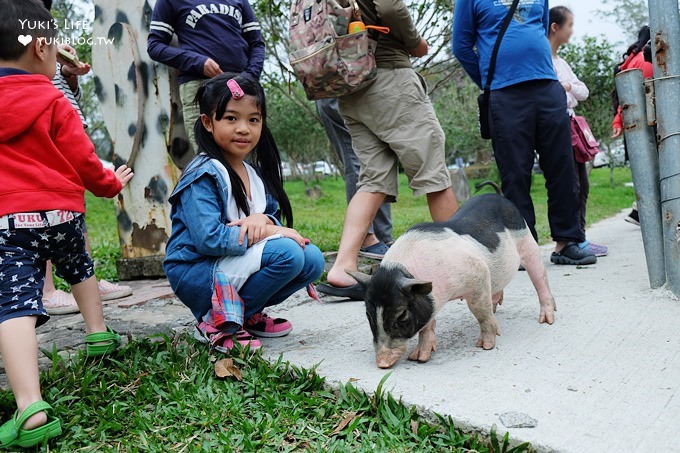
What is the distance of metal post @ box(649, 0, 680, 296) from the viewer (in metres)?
3.11

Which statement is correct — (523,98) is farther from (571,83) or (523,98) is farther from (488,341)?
(488,341)

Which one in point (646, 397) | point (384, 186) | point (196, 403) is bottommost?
point (646, 397)

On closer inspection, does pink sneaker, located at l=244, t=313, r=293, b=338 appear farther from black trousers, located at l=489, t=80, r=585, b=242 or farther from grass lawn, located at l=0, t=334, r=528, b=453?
black trousers, located at l=489, t=80, r=585, b=242

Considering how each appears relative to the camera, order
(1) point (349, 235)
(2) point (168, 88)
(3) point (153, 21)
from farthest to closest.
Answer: (2) point (168, 88) < (3) point (153, 21) < (1) point (349, 235)

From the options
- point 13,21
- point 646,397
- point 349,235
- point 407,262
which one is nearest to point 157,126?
point 349,235

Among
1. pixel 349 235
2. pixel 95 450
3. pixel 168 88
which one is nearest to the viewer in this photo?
pixel 95 450

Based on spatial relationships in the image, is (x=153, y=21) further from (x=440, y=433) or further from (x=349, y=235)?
(x=440, y=433)

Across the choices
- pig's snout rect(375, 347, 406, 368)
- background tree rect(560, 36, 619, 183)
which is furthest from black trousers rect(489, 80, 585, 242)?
background tree rect(560, 36, 619, 183)

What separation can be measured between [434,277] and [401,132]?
1463 millimetres

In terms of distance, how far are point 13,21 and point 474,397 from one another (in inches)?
84.8

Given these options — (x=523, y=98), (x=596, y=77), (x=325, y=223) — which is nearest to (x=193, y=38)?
(x=523, y=98)

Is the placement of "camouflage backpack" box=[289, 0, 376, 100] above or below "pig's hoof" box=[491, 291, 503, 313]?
above

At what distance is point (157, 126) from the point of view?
433 cm

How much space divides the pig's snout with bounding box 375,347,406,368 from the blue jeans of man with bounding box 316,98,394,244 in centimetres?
239
